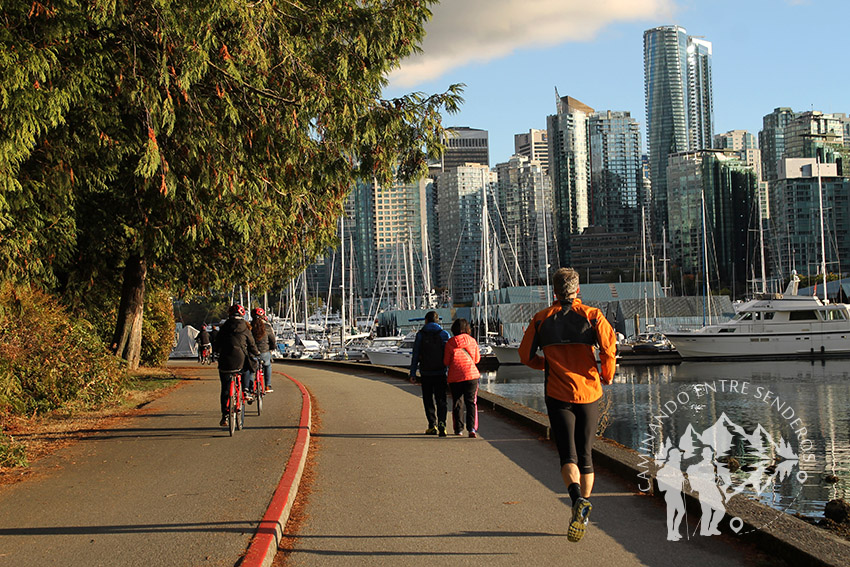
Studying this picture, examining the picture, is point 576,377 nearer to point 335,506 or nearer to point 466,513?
point 466,513

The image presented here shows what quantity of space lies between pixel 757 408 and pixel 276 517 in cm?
2228

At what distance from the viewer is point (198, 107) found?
1027 cm

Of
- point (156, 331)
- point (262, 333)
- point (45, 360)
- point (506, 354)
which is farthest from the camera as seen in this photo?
point (506, 354)

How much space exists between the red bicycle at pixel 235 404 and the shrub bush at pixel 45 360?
3.08 m

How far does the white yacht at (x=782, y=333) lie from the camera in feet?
A: 174

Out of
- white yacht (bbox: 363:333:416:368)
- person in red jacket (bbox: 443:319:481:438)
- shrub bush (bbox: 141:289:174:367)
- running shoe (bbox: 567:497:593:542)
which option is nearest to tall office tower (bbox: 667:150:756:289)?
white yacht (bbox: 363:333:416:368)

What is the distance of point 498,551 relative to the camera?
6.36m

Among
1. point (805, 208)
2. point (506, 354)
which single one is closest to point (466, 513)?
point (506, 354)

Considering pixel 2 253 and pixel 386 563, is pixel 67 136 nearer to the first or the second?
pixel 2 253

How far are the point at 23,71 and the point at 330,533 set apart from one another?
16.3 ft

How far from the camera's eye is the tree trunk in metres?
23.1

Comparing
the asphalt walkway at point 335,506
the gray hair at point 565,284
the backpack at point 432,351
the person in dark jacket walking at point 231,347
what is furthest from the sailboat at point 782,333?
the gray hair at point 565,284

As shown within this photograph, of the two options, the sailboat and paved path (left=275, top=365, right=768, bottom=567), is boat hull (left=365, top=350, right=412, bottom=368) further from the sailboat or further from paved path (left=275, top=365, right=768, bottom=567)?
paved path (left=275, top=365, right=768, bottom=567)

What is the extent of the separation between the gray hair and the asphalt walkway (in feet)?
6.36
